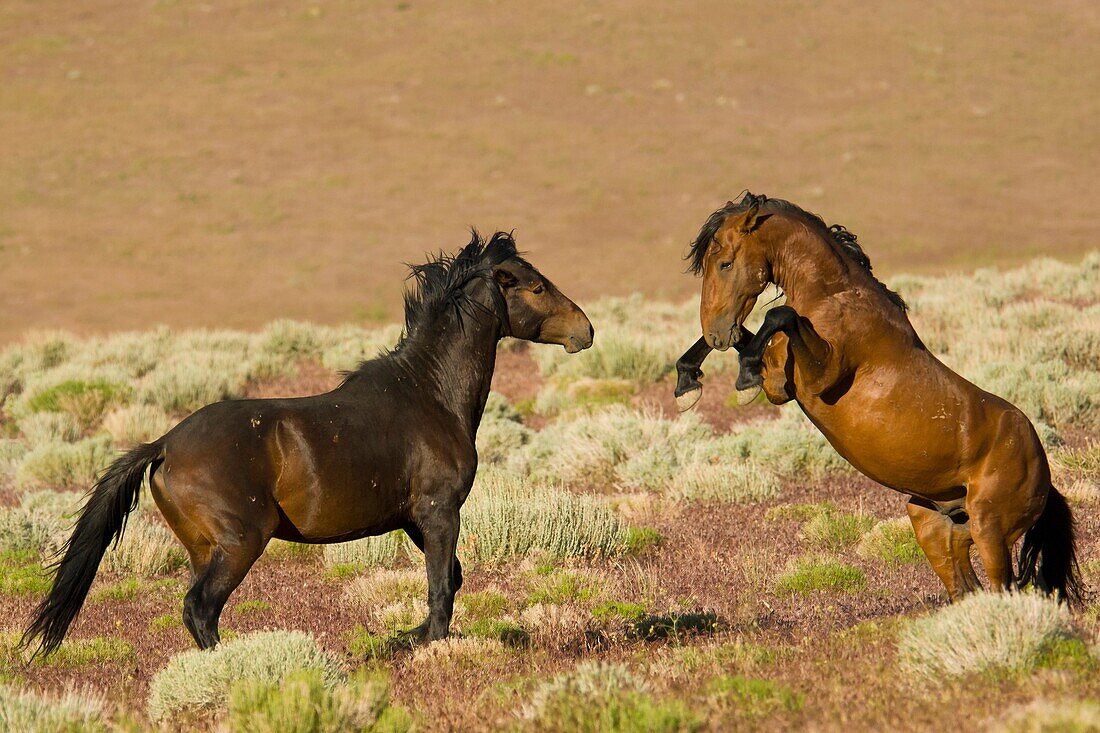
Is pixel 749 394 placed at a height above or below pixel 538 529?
above

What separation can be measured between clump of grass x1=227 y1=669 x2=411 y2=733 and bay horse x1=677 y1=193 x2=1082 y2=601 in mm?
2399

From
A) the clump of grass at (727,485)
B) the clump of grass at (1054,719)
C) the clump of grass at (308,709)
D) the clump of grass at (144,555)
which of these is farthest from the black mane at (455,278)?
the clump of grass at (727,485)

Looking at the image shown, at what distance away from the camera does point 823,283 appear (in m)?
6.56

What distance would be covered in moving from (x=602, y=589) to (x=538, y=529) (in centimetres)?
158

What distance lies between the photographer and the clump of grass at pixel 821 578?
340 inches

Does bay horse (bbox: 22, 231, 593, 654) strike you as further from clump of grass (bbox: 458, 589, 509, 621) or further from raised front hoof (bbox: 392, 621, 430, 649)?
clump of grass (bbox: 458, 589, 509, 621)

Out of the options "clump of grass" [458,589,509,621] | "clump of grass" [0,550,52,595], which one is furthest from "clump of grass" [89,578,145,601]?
"clump of grass" [458,589,509,621]

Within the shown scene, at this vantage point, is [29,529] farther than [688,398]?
Yes

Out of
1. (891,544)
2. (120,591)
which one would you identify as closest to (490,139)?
(120,591)

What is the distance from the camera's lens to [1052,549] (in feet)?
22.6

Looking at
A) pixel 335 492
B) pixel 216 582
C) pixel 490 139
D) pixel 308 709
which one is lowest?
pixel 308 709

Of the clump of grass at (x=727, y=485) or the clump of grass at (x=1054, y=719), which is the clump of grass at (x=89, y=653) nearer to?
the clump of grass at (x=1054, y=719)

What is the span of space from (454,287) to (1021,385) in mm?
9715

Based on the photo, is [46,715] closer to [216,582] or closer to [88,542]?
[216,582]
